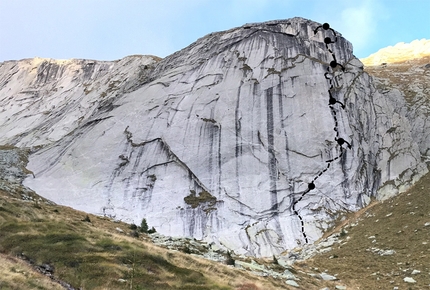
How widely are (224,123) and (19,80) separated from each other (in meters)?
73.7

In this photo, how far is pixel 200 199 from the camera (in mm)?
43312

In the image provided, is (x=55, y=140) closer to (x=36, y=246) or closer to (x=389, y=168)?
(x=36, y=246)

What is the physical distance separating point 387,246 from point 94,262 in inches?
896

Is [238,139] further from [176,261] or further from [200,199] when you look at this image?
[176,261]

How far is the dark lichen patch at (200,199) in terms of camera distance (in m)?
42.8

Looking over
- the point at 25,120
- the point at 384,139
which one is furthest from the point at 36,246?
the point at 25,120

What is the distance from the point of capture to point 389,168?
47.8m

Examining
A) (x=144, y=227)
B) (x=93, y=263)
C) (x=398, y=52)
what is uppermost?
(x=398, y=52)

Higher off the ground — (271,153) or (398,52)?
(398,52)

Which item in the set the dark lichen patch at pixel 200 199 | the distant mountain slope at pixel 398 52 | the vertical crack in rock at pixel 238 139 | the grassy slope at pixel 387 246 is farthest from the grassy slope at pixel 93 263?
the distant mountain slope at pixel 398 52

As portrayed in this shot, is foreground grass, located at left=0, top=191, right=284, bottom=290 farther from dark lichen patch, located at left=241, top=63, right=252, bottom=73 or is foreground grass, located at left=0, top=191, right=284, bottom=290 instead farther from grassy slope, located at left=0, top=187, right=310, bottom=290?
dark lichen patch, located at left=241, top=63, right=252, bottom=73

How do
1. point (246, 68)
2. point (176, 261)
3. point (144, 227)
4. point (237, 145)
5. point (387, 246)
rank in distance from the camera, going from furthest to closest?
point (246, 68) < point (237, 145) < point (144, 227) < point (387, 246) < point (176, 261)

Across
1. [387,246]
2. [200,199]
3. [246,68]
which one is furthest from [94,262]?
[246,68]

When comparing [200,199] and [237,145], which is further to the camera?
[237,145]
